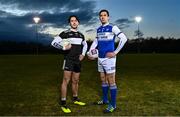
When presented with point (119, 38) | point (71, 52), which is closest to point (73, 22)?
point (71, 52)

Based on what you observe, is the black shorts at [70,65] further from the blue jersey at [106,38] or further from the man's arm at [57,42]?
the blue jersey at [106,38]

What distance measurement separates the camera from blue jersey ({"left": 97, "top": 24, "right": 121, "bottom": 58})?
352 inches

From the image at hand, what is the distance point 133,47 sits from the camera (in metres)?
83.6

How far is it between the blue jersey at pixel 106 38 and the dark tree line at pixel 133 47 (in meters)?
63.8

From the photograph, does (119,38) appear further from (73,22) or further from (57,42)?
(57,42)

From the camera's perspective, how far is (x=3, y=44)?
80562 millimetres

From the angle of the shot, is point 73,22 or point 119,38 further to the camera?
point 73,22

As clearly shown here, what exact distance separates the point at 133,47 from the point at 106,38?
7512 cm

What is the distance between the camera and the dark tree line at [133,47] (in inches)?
3078

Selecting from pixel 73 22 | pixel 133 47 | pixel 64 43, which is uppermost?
pixel 73 22

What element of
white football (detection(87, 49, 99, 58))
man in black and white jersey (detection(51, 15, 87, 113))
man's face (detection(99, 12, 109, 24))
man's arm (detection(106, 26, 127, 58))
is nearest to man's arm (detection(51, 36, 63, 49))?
man in black and white jersey (detection(51, 15, 87, 113))

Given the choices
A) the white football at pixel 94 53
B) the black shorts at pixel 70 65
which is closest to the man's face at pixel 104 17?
the white football at pixel 94 53

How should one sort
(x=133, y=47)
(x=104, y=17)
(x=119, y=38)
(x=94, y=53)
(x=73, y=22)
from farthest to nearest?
(x=133, y=47), (x=94, y=53), (x=73, y=22), (x=104, y=17), (x=119, y=38)

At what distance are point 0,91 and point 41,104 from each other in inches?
138
